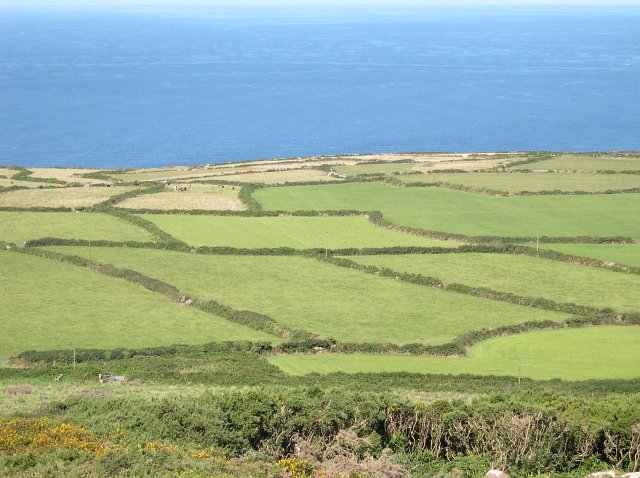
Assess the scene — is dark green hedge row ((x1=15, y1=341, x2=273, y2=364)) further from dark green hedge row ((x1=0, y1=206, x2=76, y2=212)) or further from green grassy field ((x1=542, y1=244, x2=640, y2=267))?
dark green hedge row ((x1=0, y1=206, x2=76, y2=212))

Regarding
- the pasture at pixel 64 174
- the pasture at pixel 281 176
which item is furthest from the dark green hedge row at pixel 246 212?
the pasture at pixel 64 174

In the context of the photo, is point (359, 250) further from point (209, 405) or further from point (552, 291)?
point (209, 405)

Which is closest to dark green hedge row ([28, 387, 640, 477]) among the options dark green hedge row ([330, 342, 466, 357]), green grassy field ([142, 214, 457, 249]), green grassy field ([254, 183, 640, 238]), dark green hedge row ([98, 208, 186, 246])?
dark green hedge row ([330, 342, 466, 357])

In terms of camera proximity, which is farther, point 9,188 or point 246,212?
point 9,188

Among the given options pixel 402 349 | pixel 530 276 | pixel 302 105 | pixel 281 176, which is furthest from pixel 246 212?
pixel 302 105

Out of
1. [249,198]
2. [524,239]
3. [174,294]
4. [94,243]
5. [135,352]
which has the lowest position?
[135,352]

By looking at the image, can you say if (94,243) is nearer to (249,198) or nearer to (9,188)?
(249,198)
